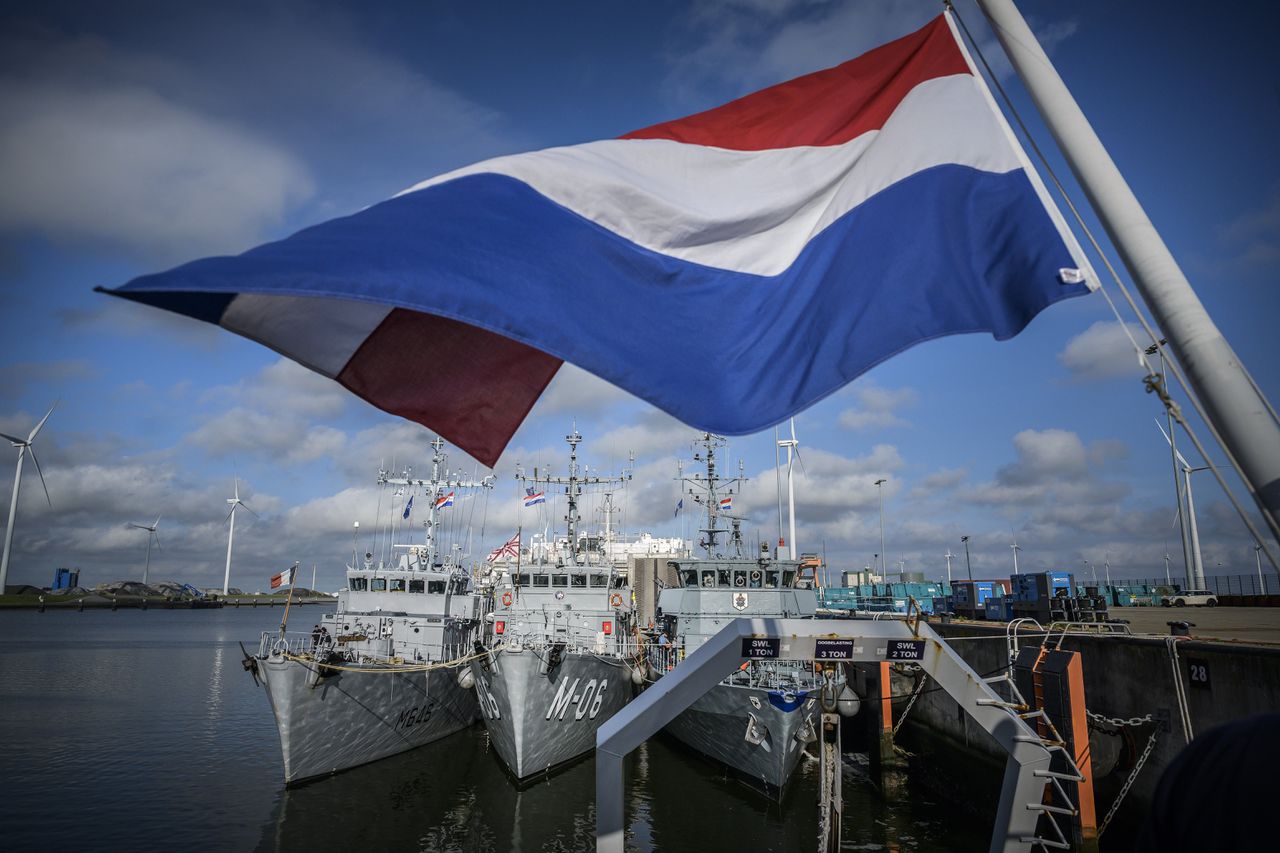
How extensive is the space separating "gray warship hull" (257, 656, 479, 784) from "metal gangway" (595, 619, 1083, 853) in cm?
1708

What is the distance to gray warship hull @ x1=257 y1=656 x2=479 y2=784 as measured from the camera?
2058 cm

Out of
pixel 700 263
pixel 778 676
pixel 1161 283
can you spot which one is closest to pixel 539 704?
pixel 778 676

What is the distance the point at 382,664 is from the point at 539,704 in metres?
6.12

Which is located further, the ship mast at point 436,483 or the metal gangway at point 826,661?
the ship mast at point 436,483

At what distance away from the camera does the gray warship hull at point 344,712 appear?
2058 cm

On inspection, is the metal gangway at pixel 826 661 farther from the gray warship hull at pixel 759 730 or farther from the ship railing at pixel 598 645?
the ship railing at pixel 598 645

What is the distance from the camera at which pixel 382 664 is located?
23.2 m

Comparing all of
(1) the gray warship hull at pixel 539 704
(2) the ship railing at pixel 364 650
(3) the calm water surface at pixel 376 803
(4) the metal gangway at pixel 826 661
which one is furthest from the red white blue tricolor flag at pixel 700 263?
(2) the ship railing at pixel 364 650

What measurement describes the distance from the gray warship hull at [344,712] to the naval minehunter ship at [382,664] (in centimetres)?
3

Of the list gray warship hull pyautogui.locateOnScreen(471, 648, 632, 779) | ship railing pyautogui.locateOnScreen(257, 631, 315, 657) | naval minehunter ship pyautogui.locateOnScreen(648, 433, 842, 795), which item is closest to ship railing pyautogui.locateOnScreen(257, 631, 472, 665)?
ship railing pyautogui.locateOnScreen(257, 631, 315, 657)

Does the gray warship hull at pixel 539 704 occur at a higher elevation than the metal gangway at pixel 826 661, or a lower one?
lower

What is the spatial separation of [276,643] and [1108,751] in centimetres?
2183

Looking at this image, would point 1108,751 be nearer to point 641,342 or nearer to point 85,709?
point 641,342

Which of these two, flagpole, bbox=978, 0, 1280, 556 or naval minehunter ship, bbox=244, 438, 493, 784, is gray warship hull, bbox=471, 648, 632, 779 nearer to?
naval minehunter ship, bbox=244, 438, 493, 784
